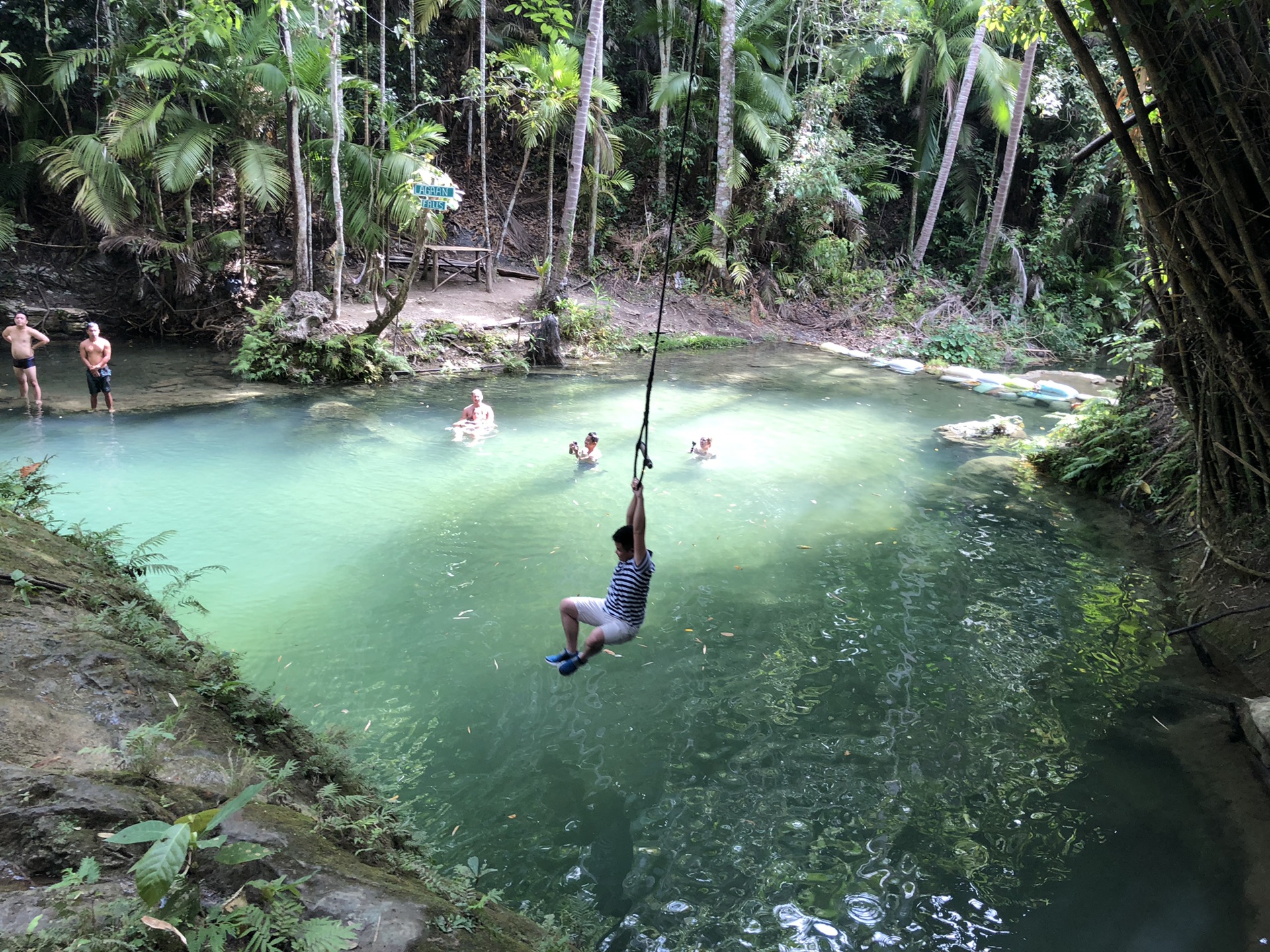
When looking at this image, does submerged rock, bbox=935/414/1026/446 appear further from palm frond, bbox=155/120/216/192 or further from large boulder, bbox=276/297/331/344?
palm frond, bbox=155/120/216/192

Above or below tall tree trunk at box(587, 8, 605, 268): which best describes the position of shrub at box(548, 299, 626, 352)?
below

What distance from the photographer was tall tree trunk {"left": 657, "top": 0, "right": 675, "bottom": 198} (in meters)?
20.5

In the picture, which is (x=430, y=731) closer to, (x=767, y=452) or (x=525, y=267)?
(x=767, y=452)

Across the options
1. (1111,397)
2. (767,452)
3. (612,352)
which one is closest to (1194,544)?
(1111,397)

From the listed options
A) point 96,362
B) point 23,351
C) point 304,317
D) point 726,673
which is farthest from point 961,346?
point 23,351

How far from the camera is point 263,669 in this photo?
5.54m

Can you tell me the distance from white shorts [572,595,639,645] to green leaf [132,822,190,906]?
9.78ft

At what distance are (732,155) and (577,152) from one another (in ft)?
22.1

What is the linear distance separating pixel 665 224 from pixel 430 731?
19427 millimetres

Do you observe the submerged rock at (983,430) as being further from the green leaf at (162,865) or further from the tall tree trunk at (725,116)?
the green leaf at (162,865)

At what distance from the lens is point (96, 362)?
35.1ft

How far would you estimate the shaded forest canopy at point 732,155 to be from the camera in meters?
5.83

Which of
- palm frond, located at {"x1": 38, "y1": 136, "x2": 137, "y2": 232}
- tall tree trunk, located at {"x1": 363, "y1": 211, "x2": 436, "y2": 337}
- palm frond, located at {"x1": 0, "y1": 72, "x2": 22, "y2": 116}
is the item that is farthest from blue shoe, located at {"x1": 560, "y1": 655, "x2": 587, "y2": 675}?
palm frond, located at {"x1": 0, "y1": 72, "x2": 22, "y2": 116}

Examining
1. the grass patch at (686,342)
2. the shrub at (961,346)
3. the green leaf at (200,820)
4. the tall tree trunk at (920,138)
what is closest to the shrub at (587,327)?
the grass patch at (686,342)
